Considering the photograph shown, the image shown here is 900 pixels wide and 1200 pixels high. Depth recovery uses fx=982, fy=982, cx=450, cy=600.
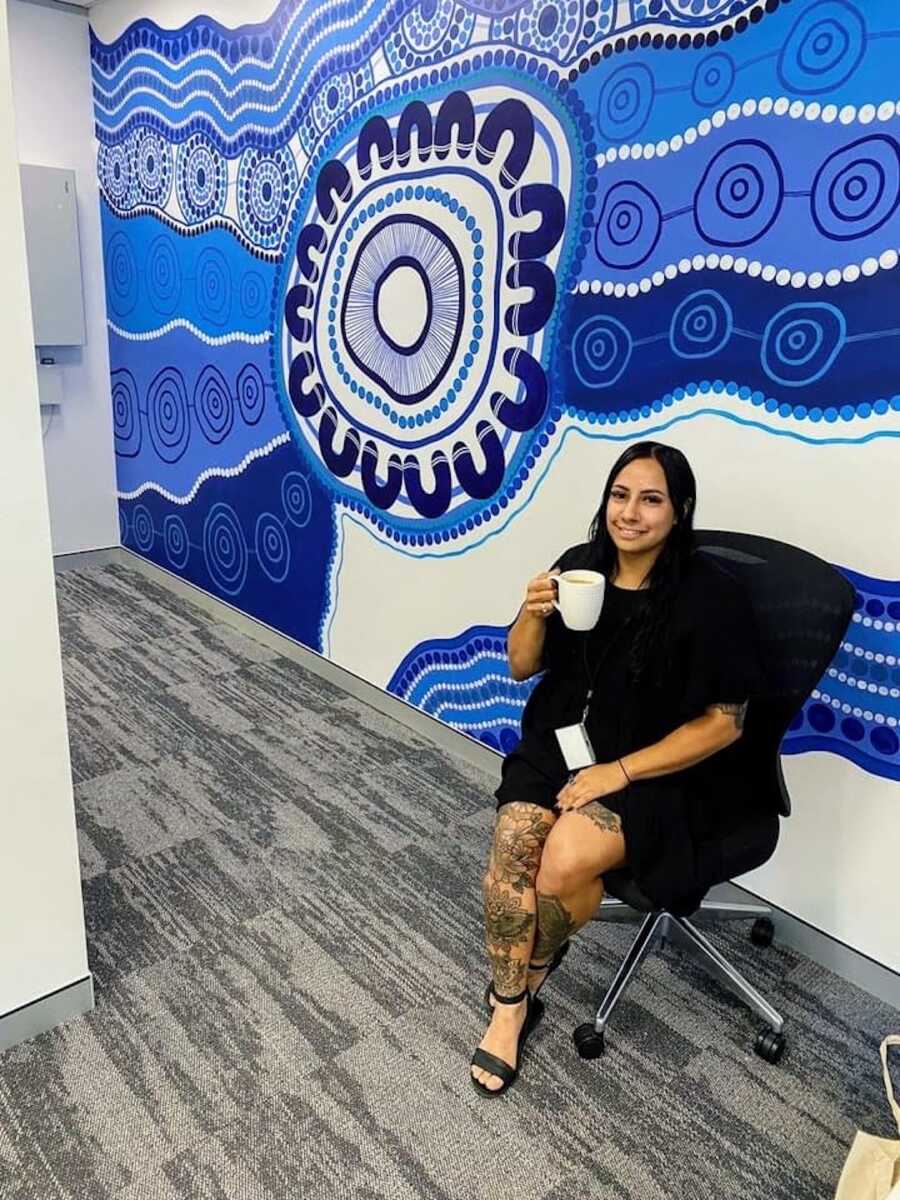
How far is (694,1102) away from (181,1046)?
102 cm

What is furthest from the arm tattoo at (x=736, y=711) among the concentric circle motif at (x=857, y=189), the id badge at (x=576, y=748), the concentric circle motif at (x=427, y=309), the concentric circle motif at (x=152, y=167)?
the concentric circle motif at (x=152, y=167)

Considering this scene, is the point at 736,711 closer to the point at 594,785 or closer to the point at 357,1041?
the point at 594,785

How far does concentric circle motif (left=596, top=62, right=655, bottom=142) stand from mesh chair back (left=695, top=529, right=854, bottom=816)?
40.8 inches

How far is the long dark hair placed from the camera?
6.19ft

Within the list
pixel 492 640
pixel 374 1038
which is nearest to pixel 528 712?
pixel 374 1038

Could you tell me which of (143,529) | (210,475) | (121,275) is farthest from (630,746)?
(121,275)

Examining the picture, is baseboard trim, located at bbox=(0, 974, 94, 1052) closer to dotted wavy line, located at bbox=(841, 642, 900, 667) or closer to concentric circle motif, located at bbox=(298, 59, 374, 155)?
dotted wavy line, located at bbox=(841, 642, 900, 667)

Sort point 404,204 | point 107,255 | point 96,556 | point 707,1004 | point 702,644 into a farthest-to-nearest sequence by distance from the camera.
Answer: point 96,556, point 107,255, point 404,204, point 707,1004, point 702,644

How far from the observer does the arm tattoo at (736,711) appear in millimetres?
1879

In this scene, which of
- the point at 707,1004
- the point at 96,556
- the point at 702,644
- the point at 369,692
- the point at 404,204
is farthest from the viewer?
the point at 96,556

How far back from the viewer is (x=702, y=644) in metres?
1.87

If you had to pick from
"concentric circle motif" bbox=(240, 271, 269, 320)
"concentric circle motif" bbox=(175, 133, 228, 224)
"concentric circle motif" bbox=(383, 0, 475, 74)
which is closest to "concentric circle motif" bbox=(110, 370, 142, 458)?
"concentric circle motif" bbox=(175, 133, 228, 224)

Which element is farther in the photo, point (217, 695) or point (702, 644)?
point (217, 695)

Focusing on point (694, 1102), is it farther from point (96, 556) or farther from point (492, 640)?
point (96, 556)
